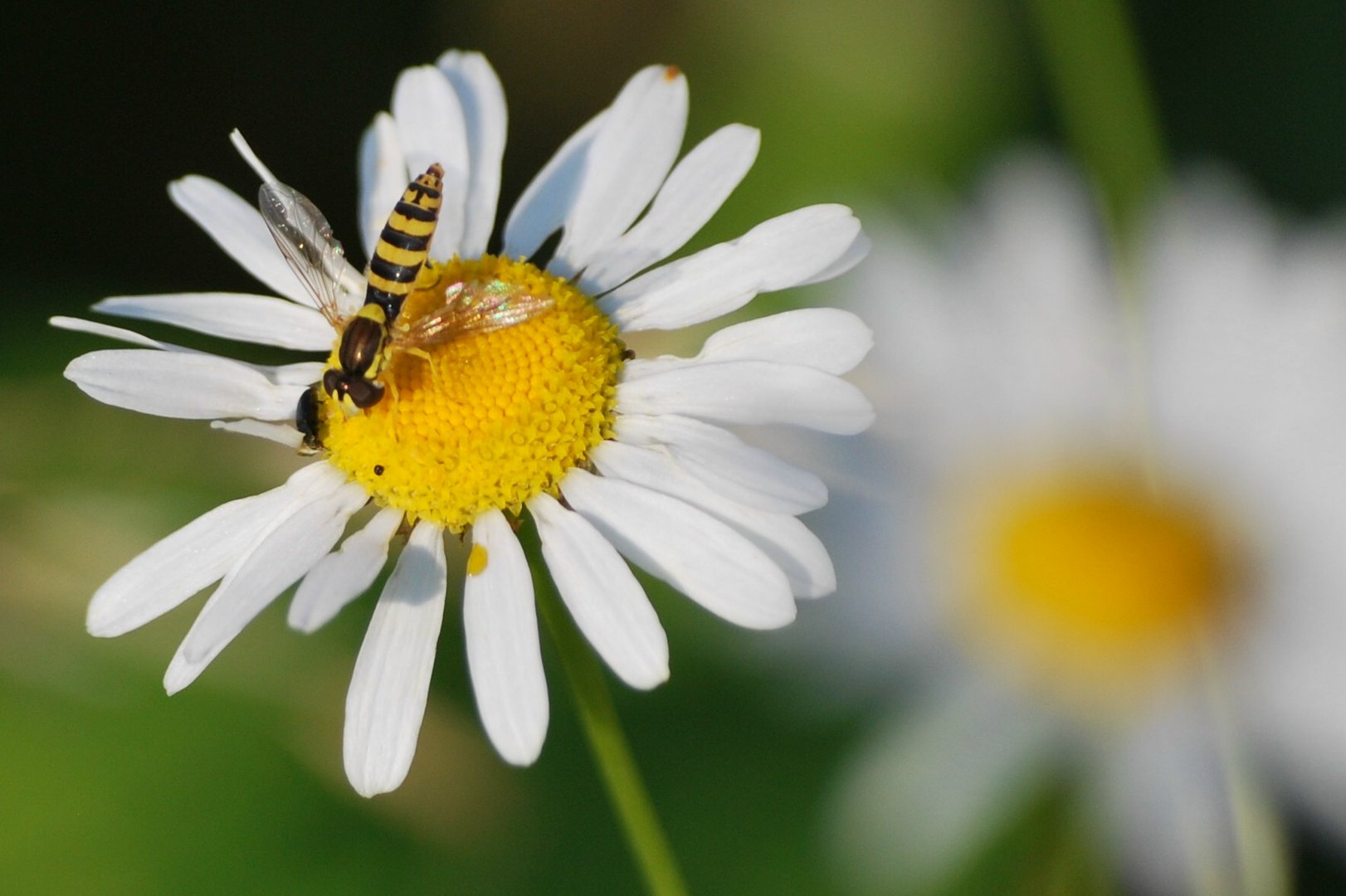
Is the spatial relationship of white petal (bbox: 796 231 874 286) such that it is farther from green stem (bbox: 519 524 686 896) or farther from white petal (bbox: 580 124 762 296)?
green stem (bbox: 519 524 686 896)

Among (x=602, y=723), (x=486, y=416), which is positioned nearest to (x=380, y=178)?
(x=486, y=416)

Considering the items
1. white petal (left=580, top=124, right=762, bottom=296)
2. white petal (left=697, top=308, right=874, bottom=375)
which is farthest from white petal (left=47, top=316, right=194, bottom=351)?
white petal (left=697, top=308, right=874, bottom=375)

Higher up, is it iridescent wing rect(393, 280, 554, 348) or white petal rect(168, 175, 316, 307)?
white petal rect(168, 175, 316, 307)

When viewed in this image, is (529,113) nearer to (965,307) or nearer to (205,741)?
(965,307)

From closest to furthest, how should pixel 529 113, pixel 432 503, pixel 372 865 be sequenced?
pixel 432 503 → pixel 372 865 → pixel 529 113

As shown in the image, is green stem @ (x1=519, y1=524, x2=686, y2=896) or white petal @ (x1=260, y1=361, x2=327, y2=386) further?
white petal @ (x1=260, y1=361, x2=327, y2=386)

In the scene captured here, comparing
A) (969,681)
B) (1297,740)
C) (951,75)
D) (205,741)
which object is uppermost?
(951,75)

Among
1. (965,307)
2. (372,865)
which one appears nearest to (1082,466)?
(965,307)
